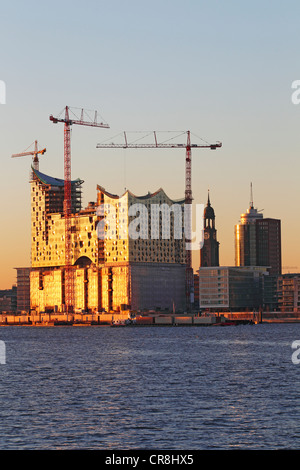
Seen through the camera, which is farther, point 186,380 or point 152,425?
point 186,380

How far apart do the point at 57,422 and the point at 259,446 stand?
15.2 metres

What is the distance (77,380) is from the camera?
88312 mm

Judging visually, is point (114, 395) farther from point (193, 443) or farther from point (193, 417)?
point (193, 443)

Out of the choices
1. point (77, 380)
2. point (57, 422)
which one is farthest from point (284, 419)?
point (77, 380)

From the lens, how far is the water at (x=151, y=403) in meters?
52.4

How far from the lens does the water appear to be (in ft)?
172

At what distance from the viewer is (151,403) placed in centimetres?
6850

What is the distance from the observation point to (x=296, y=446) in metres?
49.6

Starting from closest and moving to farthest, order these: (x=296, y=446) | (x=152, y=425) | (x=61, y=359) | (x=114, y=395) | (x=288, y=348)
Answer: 1. (x=296, y=446)
2. (x=152, y=425)
3. (x=114, y=395)
4. (x=61, y=359)
5. (x=288, y=348)
